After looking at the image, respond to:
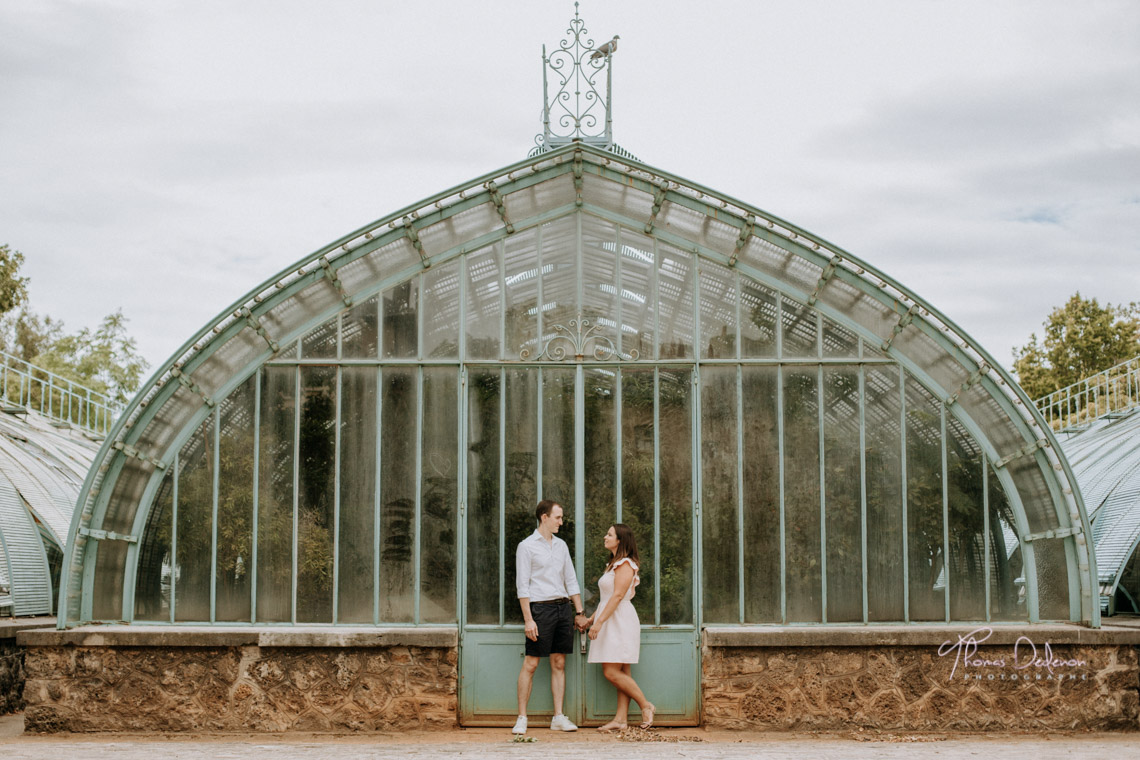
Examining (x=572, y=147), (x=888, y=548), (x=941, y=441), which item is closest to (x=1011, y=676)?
(x=888, y=548)

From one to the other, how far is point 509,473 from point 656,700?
227 centimetres

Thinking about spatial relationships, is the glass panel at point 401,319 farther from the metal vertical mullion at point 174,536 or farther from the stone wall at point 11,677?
the stone wall at point 11,677

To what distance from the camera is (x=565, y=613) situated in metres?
8.74

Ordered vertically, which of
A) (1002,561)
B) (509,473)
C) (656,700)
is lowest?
(656,700)

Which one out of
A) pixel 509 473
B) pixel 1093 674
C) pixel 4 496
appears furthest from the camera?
pixel 4 496

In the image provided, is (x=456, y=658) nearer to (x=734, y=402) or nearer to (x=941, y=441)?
(x=734, y=402)

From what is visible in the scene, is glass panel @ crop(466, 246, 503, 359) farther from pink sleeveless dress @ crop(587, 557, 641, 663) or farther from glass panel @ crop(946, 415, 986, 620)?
glass panel @ crop(946, 415, 986, 620)

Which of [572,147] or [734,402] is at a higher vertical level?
[572,147]

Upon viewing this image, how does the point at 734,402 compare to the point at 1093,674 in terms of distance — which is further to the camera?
the point at 734,402

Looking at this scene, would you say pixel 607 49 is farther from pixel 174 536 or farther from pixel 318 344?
pixel 174 536

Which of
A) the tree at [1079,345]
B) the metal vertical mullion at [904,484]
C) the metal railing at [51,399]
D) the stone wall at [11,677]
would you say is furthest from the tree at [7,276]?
the tree at [1079,345]

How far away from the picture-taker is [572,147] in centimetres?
934

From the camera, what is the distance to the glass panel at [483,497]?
356 inches

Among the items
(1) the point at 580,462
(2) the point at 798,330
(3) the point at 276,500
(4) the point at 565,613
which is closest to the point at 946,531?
(2) the point at 798,330
